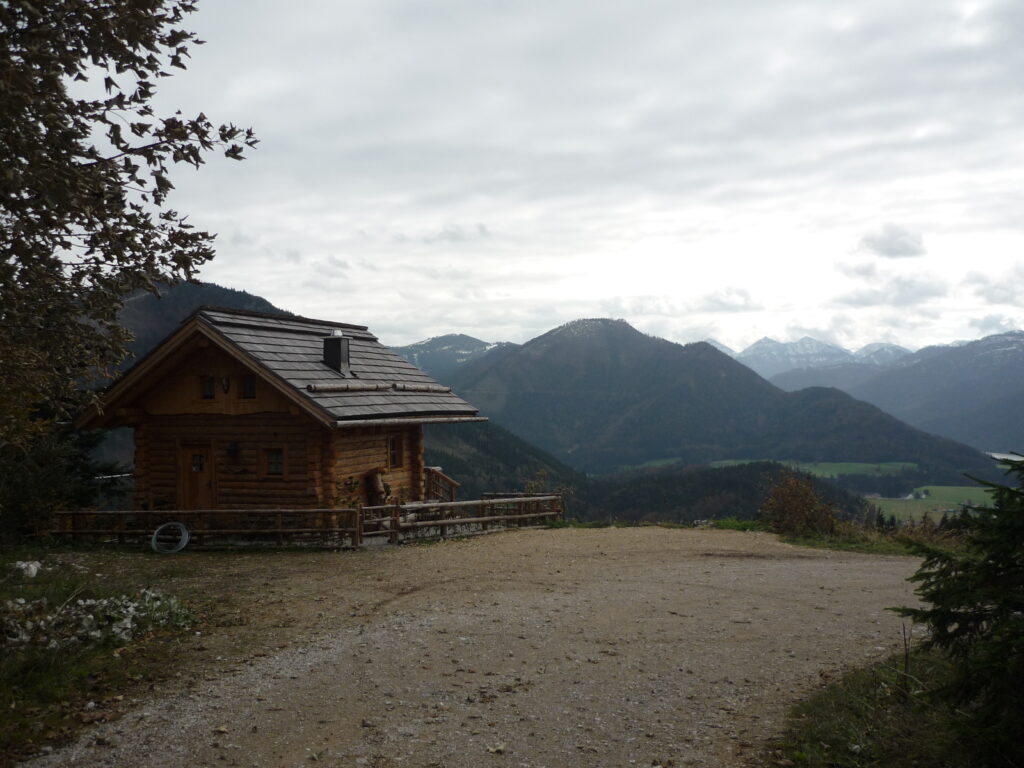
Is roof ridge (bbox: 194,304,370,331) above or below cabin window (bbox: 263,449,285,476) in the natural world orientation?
above

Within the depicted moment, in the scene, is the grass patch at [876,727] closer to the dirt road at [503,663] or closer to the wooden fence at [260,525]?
the dirt road at [503,663]

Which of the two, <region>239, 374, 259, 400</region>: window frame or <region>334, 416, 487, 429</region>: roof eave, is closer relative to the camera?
<region>334, 416, 487, 429</region>: roof eave

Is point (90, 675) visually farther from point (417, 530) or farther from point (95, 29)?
point (417, 530)

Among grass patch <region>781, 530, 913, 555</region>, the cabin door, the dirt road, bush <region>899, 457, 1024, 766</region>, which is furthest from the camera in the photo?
the cabin door

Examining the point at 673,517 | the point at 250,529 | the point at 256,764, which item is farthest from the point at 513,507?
the point at 673,517

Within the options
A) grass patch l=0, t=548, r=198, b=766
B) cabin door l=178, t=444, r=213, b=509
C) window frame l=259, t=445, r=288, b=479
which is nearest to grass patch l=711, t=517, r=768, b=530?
window frame l=259, t=445, r=288, b=479

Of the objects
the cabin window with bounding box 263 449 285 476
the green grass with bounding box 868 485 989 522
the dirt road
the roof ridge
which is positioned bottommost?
the green grass with bounding box 868 485 989 522

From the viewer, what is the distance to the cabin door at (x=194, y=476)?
75.3 ft

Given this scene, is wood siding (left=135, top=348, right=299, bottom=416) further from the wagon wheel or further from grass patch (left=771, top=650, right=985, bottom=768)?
grass patch (left=771, top=650, right=985, bottom=768)

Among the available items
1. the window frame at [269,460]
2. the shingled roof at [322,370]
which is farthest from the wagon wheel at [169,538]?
the shingled roof at [322,370]

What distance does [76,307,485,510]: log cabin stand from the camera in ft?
71.6

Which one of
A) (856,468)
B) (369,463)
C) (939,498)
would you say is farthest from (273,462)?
(856,468)

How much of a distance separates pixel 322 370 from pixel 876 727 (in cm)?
1926

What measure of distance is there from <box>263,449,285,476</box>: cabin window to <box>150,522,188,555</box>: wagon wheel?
2.81 m
